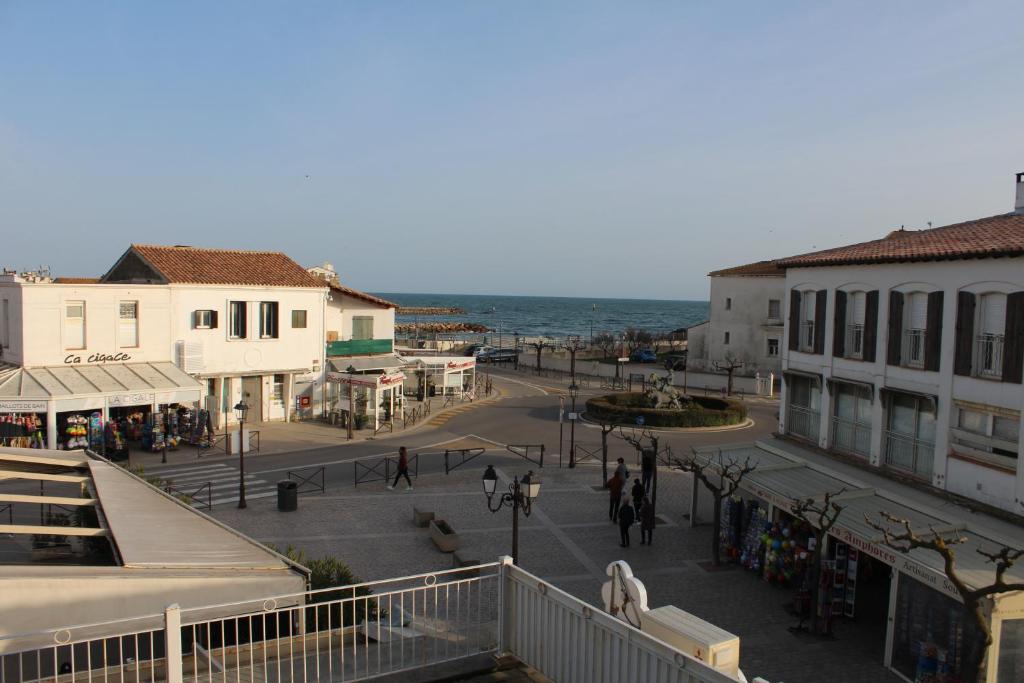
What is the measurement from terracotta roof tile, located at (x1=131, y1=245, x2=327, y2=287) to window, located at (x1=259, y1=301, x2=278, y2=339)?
0.88 m

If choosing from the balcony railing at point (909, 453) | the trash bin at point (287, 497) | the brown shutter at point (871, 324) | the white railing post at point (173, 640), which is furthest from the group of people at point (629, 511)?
the white railing post at point (173, 640)

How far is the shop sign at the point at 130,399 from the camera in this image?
25.6 m

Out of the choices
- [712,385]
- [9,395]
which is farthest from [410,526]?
[712,385]

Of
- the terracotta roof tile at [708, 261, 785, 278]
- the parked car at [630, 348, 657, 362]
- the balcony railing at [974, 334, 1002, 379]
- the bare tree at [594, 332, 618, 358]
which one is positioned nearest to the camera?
the balcony railing at [974, 334, 1002, 379]

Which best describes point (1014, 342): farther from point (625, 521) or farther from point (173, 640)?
point (173, 640)

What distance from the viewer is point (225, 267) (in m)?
32.4

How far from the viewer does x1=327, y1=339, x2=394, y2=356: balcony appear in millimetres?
37031

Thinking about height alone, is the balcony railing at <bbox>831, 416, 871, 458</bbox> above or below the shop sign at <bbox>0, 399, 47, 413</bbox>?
above

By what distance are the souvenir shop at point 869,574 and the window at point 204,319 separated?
21.3 metres

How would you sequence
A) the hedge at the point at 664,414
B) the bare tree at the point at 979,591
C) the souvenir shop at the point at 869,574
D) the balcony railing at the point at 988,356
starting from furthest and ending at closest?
the hedge at the point at 664,414 < the balcony railing at the point at 988,356 < the souvenir shop at the point at 869,574 < the bare tree at the point at 979,591

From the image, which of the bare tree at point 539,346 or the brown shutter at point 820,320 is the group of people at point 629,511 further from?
the bare tree at point 539,346

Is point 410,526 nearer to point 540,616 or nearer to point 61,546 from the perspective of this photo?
point 61,546

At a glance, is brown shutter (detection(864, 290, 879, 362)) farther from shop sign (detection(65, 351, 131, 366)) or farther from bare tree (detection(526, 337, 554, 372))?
bare tree (detection(526, 337, 554, 372))

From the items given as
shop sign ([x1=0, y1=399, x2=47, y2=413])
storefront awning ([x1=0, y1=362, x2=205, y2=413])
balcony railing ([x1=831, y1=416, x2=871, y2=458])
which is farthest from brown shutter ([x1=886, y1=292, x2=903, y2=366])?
shop sign ([x1=0, y1=399, x2=47, y2=413])
